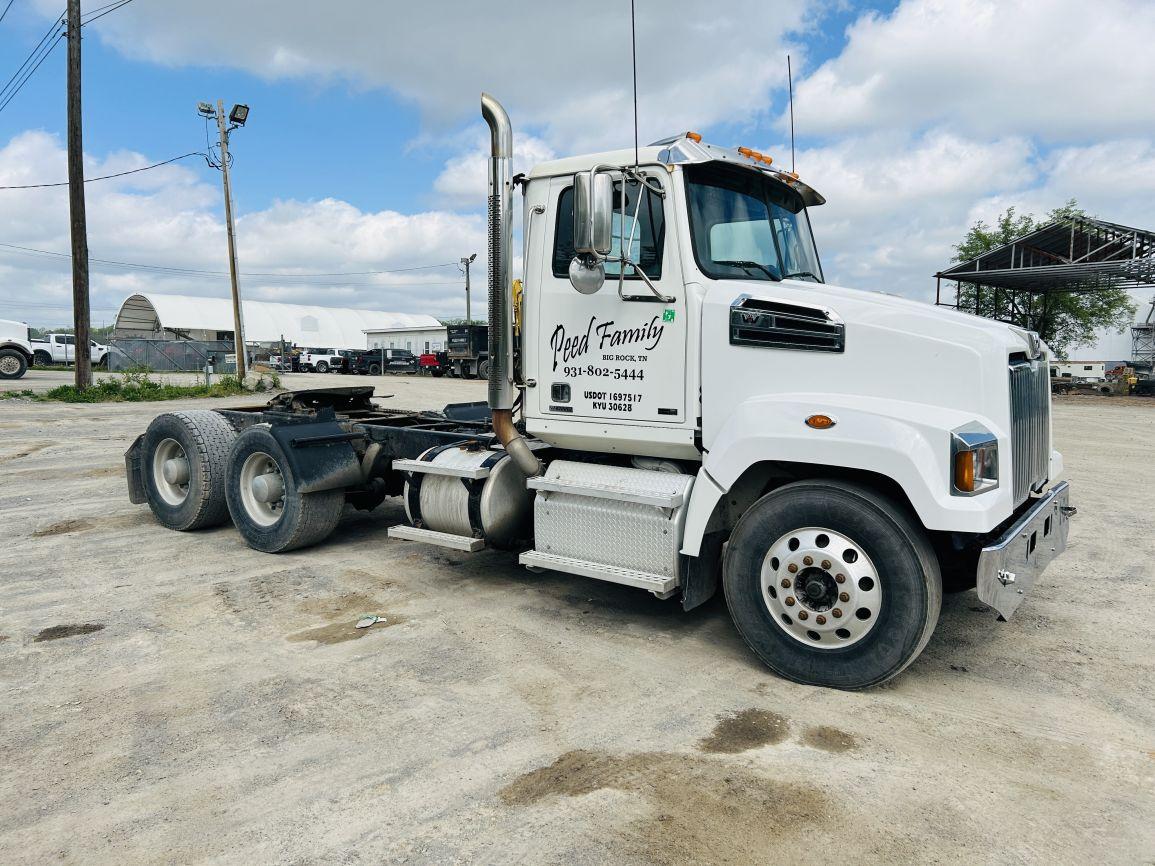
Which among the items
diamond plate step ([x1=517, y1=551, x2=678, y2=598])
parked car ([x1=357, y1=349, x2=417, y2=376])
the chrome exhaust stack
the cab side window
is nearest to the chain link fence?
parked car ([x1=357, y1=349, x2=417, y2=376])

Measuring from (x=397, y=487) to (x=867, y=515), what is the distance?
4.44 m

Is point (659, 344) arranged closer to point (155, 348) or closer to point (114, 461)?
point (114, 461)

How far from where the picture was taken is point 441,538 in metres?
5.64

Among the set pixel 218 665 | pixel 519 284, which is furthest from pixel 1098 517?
pixel 218 665

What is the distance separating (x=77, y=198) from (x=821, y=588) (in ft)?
75.8

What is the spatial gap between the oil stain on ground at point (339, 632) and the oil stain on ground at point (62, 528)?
13.1 feet

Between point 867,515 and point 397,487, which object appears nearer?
point 867,515

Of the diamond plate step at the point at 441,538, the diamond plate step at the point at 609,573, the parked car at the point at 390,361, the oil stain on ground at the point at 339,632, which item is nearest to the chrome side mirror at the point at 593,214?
the diamond plate step at the point at 609,573

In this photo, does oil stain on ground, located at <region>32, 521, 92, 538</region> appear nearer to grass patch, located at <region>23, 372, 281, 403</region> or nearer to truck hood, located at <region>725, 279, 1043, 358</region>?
truck hood, located at <region>725, 279, 1043, 358</region>

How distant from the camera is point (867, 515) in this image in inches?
155

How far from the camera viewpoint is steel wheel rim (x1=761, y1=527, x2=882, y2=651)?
3.97 meters

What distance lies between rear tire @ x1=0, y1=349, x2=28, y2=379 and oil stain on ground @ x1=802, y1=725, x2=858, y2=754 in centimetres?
3353

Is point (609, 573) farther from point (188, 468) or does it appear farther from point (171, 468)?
point (171, 468)

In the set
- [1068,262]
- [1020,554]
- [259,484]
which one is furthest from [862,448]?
[1068,262]
